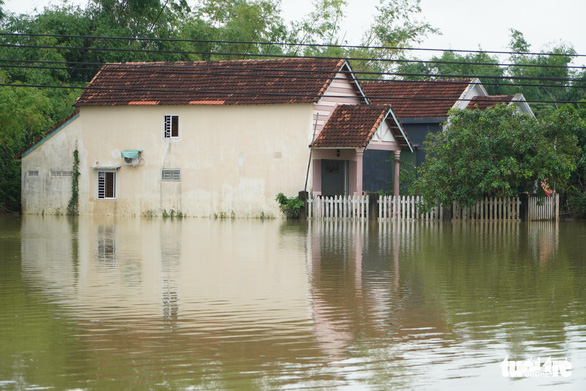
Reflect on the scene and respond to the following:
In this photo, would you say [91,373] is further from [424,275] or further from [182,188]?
[182,188]

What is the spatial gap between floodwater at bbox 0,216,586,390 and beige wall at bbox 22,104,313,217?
16050mm

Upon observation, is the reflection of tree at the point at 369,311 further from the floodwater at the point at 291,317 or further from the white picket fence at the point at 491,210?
the white picket fence at the point at 491,210

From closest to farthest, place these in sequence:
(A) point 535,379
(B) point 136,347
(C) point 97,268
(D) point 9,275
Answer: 1. (A) point 535,379
2. (B) point 136,347
3. (D) point 9,275
4. (C) point 97,268

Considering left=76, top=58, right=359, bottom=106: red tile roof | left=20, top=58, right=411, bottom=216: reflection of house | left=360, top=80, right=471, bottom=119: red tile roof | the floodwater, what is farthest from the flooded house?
the floodwater

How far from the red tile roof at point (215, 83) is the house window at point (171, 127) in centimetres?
82

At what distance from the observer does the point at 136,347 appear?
951 cm

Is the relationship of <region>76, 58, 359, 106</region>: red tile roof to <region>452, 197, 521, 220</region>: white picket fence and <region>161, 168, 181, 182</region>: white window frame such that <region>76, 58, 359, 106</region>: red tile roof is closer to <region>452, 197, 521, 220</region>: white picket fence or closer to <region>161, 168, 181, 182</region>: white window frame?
<region>161, 168, 181, 182</region>: white window frame

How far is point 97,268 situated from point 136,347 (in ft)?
25.2

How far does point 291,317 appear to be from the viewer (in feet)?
37.6

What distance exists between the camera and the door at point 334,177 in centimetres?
3984

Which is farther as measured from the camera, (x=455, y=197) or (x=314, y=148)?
(x=314, y=148)

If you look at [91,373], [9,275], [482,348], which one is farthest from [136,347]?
[9,275]

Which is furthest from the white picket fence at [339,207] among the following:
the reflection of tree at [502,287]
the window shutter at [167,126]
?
the reflection of tree at [502,287]

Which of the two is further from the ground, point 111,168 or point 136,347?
point 111,168
